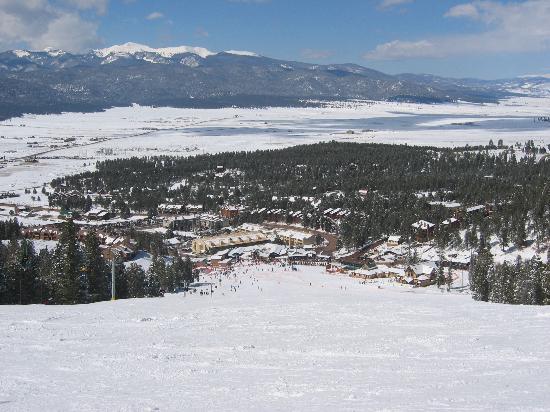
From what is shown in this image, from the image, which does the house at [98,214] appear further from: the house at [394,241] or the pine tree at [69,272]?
the pine tree at [69,272]

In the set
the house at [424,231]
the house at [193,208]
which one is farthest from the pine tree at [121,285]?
the house at [193,208]

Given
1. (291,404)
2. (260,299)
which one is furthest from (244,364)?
(260,299)

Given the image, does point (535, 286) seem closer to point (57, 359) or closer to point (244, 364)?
point (244, 364)

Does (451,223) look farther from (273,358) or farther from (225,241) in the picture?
(273,358)

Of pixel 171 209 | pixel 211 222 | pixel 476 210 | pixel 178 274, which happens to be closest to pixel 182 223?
pixel 211 222

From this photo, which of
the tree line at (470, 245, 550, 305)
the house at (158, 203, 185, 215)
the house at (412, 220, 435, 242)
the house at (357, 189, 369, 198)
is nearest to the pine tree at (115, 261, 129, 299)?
the tree line at (470, 245, 550, 305)

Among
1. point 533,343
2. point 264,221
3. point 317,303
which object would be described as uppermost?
point 533,343

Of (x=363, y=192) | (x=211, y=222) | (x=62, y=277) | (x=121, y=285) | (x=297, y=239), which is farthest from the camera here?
(x=363, y=192)
